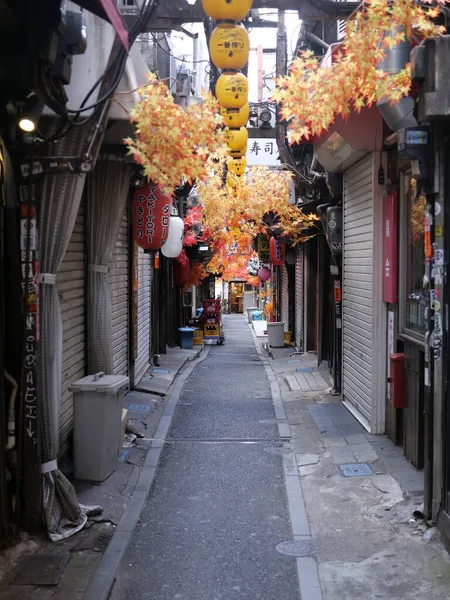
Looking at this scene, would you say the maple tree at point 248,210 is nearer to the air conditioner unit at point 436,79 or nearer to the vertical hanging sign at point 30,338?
the vertical hanging sign at point 30,338

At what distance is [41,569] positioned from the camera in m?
5.87

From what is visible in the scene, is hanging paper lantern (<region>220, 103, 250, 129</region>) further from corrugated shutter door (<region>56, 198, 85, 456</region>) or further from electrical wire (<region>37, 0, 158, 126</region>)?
electrical wire (<region>37, 0, 158, 126</region>)

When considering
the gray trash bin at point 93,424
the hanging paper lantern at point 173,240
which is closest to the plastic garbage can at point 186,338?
the hanging paper lantern at point 173,240

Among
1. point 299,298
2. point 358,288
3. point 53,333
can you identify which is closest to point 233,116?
point 358,288

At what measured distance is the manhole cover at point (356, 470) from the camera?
28.5 ft

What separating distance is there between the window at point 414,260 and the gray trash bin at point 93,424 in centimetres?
416

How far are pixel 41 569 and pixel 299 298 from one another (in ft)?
62.4

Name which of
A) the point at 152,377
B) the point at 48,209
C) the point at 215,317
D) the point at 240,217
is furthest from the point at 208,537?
the point at 215,317

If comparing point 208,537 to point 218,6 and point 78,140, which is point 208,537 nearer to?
point 78,140

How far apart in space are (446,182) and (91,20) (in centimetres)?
428

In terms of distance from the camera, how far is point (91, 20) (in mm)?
7266

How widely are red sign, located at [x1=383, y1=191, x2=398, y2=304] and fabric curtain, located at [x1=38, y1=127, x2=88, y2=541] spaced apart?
4920mm

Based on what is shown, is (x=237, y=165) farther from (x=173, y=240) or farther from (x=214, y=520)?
(x=214, y=520)

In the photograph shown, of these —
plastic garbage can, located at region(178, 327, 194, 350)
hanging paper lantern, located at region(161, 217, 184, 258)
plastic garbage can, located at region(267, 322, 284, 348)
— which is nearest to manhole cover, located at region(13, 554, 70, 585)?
hanging paper lantern, located at region(161, 217, 184, 258)
